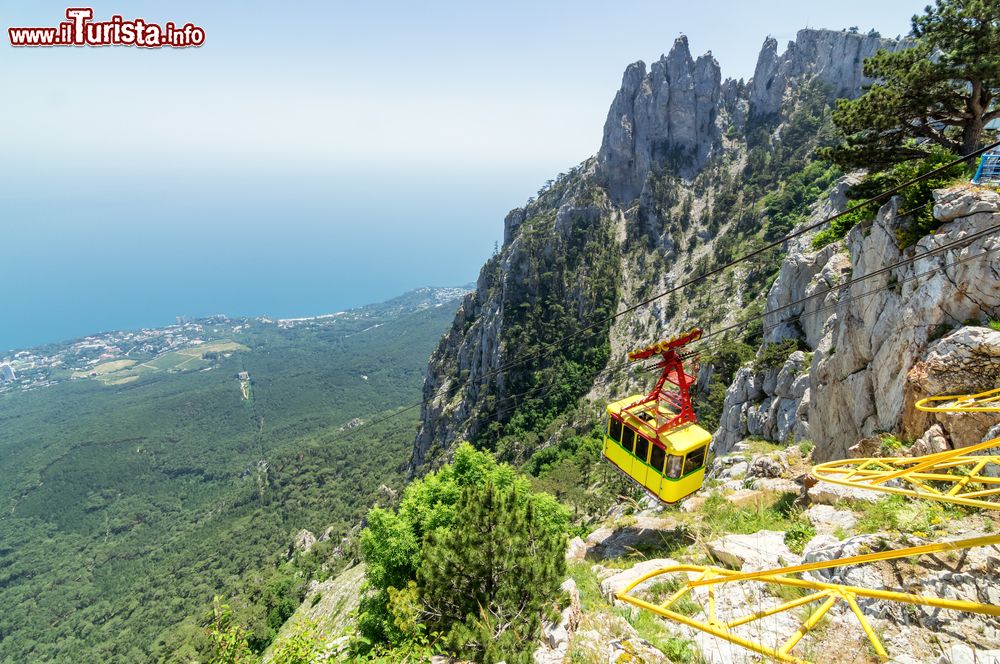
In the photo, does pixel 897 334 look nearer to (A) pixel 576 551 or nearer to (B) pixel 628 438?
(B) pixel 628 438

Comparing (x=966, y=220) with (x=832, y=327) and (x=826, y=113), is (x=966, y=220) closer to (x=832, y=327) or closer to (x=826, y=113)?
(x=832, y=327)

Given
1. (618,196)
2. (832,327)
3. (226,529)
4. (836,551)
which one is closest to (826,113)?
(618,196)

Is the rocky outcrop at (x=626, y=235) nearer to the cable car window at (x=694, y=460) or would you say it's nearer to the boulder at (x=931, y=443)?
the cable car window at (x=694, y=460)

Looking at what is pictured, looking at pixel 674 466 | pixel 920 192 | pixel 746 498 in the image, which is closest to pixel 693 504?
pixel 746 498

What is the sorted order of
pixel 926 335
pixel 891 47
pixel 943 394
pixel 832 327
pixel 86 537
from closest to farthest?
pixel 943 394 → pixel 926 335 → pixel 832 327 → pixel 891 47 → pixel 86 537

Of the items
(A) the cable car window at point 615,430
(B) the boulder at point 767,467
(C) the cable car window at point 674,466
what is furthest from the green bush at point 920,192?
(A) the cable car window at point 615,430

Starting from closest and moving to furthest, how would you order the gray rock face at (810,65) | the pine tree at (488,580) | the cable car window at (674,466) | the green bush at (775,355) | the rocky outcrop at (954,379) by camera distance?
the pine tree at (488,580) < the rocky outcrop at (954,379) < the cable car window at (674,466) < the green bush at (775,355) < the gray rock face at (810,65)

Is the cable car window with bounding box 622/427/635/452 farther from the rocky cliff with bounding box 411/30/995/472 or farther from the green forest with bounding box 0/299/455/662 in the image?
the green forest with bounding box 0/299/455/662
